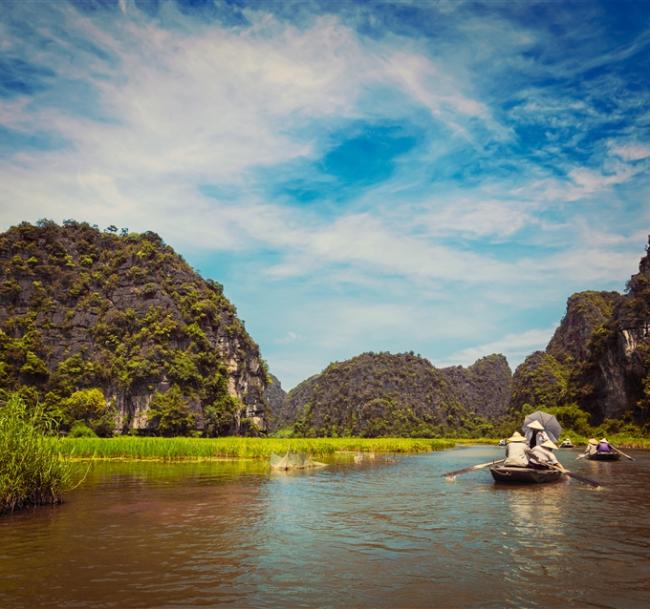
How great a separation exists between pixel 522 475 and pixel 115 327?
5255 cm

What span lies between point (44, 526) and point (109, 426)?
1809 inches

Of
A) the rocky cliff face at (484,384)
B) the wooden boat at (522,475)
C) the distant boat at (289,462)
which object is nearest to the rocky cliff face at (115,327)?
the distant boat at (289,462)

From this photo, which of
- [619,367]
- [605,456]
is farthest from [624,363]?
[605,456]

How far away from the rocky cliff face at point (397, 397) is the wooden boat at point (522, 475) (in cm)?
7294

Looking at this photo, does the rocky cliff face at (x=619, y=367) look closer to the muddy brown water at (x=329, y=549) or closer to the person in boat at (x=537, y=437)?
the person in boat at (x=537, y=437)

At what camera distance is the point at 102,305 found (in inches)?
2399

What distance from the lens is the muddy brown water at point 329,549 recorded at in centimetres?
560

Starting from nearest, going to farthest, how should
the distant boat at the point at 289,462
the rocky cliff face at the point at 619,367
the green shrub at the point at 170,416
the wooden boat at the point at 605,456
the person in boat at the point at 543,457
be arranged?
the person in boat at the point at 543,457 < the distant boat at the point at 289,462 < the wooden boat at the point at 605,456 < the rocky cliff face at the point at 619,367 < the green shrub at the point at 170,416

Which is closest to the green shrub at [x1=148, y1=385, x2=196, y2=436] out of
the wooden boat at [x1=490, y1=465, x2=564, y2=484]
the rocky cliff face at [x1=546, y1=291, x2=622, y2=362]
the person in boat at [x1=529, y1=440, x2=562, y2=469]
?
the person in boat at [x1=529, y1=440, x2=562, y2=469]

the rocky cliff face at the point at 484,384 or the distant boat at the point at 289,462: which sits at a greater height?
the rocky cliff face at the point at 484,384

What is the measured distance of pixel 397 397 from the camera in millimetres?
108625

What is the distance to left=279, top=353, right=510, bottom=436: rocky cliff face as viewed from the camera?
9831 cm

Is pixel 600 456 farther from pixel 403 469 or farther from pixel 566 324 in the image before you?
pixel 566 324

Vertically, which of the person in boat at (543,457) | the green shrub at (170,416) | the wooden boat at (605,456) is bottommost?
the wooden boat at (605,456)
